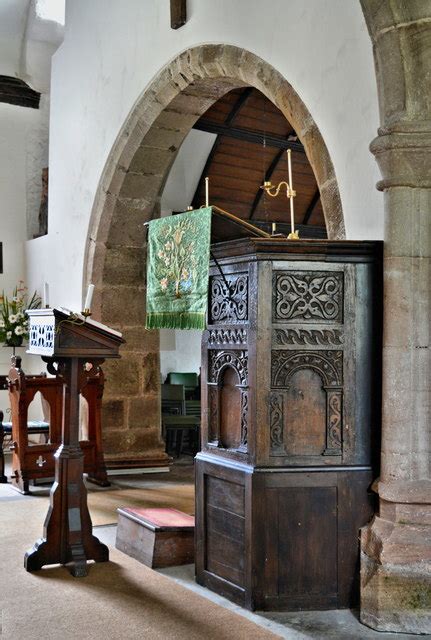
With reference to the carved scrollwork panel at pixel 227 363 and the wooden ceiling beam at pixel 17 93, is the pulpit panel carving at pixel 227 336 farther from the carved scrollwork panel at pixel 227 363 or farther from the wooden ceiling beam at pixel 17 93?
the wooden ceiling beam at pixel 17 93

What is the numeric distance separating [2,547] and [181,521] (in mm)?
1053

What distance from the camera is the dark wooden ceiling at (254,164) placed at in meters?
8.02

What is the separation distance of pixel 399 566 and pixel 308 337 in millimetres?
1014

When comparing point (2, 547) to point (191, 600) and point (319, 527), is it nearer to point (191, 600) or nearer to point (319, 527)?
point (191, 600)

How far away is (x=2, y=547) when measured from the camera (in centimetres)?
467

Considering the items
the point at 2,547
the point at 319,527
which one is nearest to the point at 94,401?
the point at 2,547

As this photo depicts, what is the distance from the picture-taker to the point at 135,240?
7281 mm

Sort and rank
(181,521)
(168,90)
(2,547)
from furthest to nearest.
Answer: (168,90) → (2,547) → (181,521)

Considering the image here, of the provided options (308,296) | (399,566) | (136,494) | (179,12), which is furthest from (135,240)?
(399,566)

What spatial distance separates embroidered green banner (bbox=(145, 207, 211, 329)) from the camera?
388 centimetres

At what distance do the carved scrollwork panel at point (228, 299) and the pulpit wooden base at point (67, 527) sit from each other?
1056 millimetres

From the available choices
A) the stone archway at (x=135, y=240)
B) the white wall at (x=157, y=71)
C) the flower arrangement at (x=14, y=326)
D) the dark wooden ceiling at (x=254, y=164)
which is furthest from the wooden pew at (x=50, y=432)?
the dark wooden ceiling at (x=254, y=164)

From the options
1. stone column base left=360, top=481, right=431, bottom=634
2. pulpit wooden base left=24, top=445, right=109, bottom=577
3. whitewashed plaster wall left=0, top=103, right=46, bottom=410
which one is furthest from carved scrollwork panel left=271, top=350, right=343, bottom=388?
whitewashed plaster wall left=0, top=103, right=46, bottom=410

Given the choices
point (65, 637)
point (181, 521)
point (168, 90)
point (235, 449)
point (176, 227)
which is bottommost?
point (65, 637)
